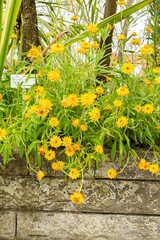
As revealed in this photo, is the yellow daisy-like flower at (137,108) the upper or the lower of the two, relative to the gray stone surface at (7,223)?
upper

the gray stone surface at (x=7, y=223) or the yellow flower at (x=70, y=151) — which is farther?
the gray stone surface at (x=7, y=223)

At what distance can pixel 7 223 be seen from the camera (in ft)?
3.47

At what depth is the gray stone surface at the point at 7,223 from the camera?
1.05 metres

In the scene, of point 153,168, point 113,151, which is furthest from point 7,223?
point 153,168

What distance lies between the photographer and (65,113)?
97 centimetres

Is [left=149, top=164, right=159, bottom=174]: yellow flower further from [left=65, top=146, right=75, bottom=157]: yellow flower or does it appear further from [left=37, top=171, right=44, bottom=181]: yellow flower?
[left=37, top=171, right=44, bottom=181]: yellow flower

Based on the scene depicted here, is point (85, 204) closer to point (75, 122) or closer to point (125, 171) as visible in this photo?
point (125, 171)

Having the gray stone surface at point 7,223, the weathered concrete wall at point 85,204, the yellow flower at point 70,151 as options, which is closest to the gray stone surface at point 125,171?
the weathered concrete wall at point 85,204

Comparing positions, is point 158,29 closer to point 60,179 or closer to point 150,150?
point 150,150

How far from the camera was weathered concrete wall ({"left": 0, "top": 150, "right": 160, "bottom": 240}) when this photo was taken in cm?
104

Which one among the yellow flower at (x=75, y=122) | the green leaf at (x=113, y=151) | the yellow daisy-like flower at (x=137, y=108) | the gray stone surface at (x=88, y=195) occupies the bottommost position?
the gray stone surface at (x=88, y=195)

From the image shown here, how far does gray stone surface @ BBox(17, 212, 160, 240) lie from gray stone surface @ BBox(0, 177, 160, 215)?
1.2 inches

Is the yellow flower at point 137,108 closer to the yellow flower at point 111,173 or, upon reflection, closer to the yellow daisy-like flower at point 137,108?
the yellow daisy-like flower at point 137,108

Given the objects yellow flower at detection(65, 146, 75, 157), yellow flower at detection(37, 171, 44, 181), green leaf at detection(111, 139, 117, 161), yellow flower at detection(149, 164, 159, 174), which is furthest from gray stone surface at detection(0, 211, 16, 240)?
yellow flower at detection(149, 164, 159, 174)
